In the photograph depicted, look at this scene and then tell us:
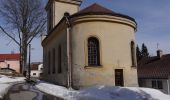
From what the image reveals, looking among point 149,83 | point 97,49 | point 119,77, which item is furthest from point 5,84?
point 149,83

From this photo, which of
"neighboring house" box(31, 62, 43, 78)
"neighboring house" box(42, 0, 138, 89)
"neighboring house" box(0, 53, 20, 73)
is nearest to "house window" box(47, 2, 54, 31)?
"neighboring house" box(42, 0, 138, 89)

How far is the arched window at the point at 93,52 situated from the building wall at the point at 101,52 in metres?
0.35

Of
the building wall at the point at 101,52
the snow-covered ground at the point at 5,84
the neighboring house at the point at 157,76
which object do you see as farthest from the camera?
the neighboring house at the point at 157,76

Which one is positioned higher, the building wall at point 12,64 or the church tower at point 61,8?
the church tower at point 61,8

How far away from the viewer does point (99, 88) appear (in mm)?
16375

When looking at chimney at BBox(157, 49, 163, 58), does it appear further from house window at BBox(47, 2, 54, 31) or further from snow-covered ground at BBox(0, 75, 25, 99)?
snow-covered ground at BBox(0, 75, 25, 99)

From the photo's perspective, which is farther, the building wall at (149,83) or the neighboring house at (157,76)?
the neighboring house at (157,76)

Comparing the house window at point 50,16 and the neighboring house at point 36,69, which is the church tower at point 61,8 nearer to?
the house window at point 50,16

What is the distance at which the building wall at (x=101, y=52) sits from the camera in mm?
18234

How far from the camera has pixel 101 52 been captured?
61.1ft

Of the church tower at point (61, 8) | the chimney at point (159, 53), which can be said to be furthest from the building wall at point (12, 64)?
the chimney at point (159, 53)

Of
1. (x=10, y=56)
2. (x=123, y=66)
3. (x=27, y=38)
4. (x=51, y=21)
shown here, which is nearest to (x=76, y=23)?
(x=123, y=66)

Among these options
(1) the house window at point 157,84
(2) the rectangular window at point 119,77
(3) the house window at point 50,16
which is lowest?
(1) the house window at point 157,84

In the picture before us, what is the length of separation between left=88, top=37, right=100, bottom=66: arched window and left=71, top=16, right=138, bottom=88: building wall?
1.16ft
